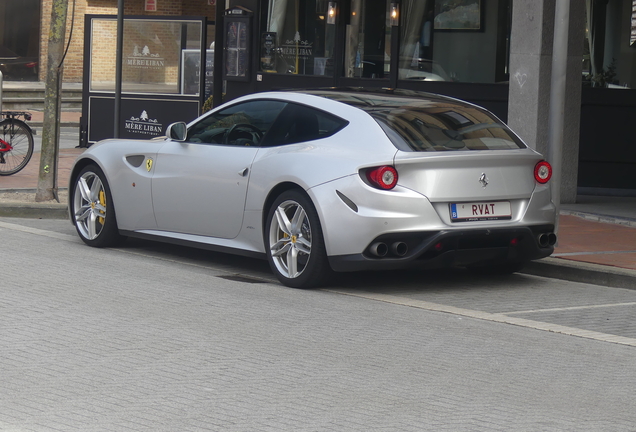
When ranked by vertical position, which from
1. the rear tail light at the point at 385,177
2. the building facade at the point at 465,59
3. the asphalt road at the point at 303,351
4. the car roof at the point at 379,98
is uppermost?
the building facade at the point at 465,59

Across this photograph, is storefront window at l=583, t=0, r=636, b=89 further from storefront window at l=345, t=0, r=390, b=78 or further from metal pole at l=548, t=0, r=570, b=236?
metal pole at l=548, t=0, r=570, b=236

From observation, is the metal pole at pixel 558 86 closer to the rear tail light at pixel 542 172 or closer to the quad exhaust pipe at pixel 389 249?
the rear tail light at pixel 542 172

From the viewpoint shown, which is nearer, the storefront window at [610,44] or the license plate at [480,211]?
the license plate at [480,211]

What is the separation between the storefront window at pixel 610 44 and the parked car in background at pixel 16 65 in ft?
57.7

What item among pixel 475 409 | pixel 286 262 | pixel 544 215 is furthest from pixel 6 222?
pixel 475 409

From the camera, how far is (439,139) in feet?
26.3

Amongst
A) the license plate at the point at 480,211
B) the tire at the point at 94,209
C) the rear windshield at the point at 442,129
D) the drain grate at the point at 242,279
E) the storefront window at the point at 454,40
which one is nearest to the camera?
the license plate at the point at 480,211

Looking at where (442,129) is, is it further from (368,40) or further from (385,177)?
(368,40)

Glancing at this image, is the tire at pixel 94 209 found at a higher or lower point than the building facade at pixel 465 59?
lower

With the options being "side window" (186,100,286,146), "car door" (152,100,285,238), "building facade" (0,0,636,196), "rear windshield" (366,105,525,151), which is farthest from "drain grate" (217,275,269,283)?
"building facade" (0,0,636,196)

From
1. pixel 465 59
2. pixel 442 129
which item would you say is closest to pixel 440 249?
pixel 442 129

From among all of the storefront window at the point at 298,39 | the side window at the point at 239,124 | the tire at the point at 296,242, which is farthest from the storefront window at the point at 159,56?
the tire at the point at 296,242

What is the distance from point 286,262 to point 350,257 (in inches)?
29.9

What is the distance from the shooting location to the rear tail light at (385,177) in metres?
7.62
